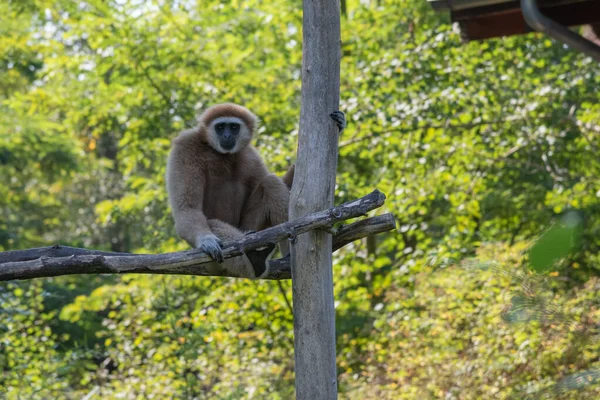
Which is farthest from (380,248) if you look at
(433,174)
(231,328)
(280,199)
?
(280,199)

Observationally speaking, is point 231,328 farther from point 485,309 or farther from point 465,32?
point 465,32

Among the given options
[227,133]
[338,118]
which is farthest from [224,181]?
[338,118]

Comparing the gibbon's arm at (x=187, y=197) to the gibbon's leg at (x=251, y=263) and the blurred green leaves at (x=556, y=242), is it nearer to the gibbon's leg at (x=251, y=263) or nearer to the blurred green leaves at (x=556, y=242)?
the gibbon's leg at (x=251, y=263)

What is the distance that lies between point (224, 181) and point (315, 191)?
4.54ft

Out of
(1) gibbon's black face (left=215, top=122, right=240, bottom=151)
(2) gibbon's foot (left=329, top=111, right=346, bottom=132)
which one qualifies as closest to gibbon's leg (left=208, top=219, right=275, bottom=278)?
(2) gibbon's foot (left=329, top=111, right=346, bottom=132)

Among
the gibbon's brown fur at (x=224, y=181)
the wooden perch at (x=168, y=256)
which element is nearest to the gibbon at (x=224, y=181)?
the gibbon's brown fur at (x=224, y=181)

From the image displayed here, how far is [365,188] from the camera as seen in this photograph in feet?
28.0

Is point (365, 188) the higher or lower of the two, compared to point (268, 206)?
higher

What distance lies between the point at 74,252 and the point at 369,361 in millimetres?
5437

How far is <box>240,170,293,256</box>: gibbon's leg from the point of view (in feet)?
14.7

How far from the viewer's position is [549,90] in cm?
834

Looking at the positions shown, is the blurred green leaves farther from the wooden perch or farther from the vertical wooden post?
the vertical wooden post

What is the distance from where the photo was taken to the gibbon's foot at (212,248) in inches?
138

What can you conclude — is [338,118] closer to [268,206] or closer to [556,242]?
[268,206]
